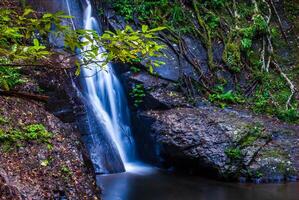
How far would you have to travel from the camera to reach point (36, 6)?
950 centimetres

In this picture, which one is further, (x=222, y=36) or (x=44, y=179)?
(x=222, y=36)

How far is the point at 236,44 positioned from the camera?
1056 cm

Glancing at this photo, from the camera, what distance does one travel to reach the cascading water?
7781 mm

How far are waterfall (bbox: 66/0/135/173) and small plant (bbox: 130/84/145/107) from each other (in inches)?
13.5

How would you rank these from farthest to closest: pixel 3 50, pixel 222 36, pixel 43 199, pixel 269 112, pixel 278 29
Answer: pixel 278 29
pixel 222 36
pixel 269 112
pixel 43 199
pixel 3 50

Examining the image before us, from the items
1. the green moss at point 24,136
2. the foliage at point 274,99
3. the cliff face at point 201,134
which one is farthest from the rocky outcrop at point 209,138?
the green moss at point 24,136

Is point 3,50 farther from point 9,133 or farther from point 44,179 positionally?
point 9,133

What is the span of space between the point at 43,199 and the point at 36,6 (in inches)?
238

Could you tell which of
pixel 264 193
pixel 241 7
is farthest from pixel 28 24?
pixel 241 7

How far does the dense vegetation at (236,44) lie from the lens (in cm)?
951

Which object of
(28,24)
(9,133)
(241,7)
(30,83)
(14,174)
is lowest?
(14,174)

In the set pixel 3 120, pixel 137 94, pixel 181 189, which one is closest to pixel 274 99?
pixel 137 94

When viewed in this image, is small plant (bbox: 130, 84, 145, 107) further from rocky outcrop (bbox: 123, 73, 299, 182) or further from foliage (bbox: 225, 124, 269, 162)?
foliage (bbox: 225, 124, 269, 162)

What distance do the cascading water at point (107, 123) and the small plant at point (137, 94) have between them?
353mm
